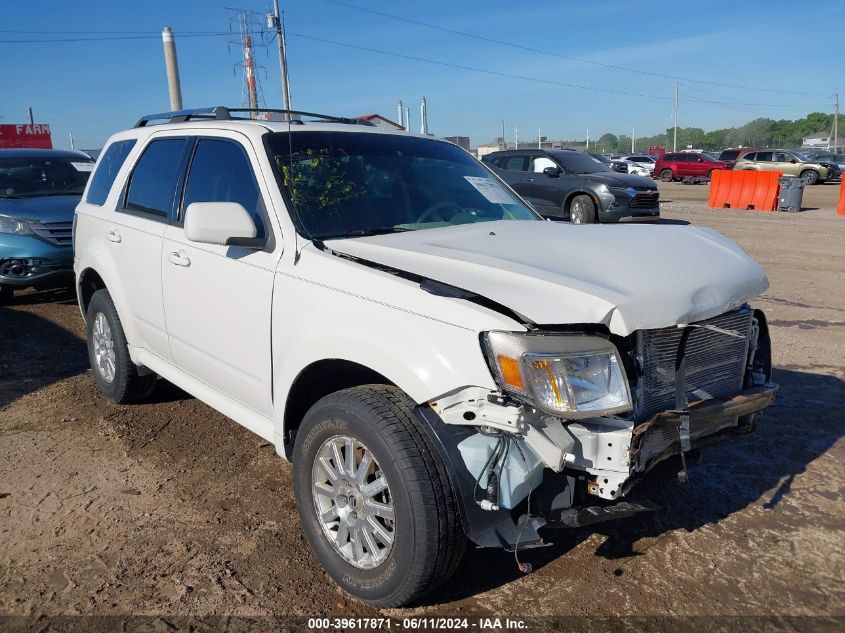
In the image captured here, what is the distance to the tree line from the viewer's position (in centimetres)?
11012

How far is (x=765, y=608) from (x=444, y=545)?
1.39 meters

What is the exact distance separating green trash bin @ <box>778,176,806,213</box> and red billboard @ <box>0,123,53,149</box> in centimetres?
2868

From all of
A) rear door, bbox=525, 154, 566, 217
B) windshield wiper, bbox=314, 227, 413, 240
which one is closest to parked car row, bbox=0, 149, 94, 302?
windshield wiper, bbox=314, 227, 413, 240

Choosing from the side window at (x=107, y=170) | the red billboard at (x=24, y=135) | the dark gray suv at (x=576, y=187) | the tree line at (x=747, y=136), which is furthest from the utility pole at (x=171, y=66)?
the tree line at (x=747, y=136)

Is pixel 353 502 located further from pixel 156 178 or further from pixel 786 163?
pixel 786 163

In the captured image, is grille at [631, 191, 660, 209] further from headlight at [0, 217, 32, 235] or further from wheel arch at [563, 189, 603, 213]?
headlight at [0, 217, 32, 235]

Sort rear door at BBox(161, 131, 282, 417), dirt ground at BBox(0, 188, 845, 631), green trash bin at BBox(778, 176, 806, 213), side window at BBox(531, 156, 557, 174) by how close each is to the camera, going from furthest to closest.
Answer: green trash bin at BBox(778, 176, 806, 213) < side window at BBox(531, 156, 557, 174) < rear door at BBox(161, 131, 282, 417) < dirt ground at BBox(0, 188, 845, 631)

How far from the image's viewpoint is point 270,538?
131 inches

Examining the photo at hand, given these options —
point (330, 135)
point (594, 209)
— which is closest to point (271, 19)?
point (594, 209)

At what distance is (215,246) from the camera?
354 cm

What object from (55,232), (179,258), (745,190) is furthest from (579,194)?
(179,258)

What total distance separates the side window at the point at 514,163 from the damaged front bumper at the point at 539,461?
13910mm

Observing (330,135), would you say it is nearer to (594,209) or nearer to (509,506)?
(509,506)

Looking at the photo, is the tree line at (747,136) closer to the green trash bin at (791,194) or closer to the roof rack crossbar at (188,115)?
the green trash bin at (791,194)
